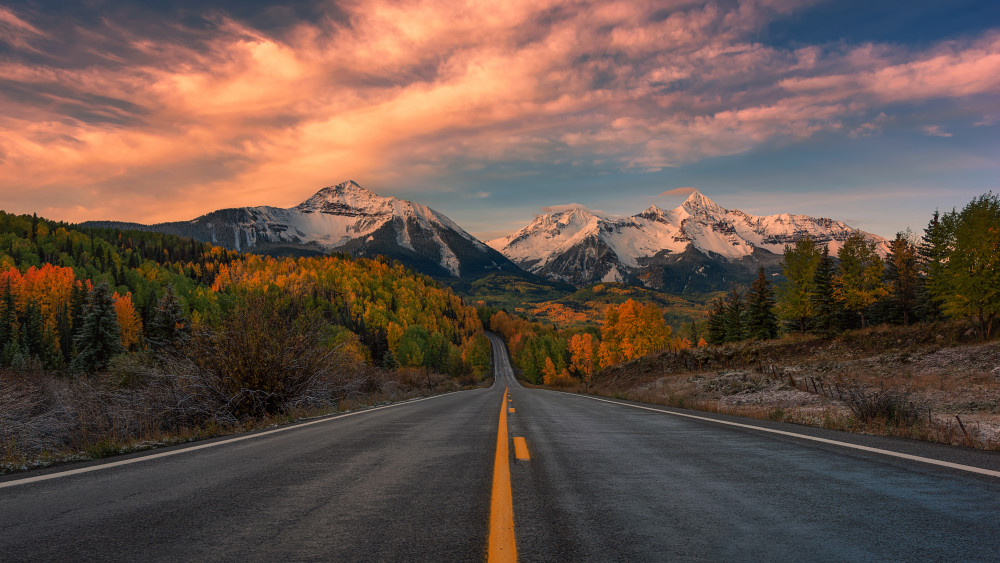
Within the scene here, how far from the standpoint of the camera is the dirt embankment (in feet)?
33.3

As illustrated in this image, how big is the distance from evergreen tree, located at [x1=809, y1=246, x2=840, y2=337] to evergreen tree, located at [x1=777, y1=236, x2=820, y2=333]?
459 millimetres

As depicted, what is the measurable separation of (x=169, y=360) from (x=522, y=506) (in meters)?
12.5

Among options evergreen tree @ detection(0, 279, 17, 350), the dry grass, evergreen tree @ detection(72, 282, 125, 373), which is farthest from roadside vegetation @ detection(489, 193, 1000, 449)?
evergreen tree @ detection(0, 279, 17, 350)

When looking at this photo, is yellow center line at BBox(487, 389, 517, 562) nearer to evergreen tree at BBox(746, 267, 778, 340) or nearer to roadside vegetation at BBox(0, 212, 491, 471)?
roadside vegetation at BBox(0, 212, 491, 471)

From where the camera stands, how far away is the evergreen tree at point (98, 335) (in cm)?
4322

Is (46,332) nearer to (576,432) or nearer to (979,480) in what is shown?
(576,432)

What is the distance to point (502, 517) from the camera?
11.4ft

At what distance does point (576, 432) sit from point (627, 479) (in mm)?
4047

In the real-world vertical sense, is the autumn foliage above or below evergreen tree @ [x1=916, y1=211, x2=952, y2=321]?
below

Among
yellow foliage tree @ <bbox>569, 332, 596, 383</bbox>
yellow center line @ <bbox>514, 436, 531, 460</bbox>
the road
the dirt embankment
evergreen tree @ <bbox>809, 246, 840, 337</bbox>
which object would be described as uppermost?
evergreen tree @ <bbox>809, 246, 840, 337</bbox>

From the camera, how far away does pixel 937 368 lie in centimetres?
2442

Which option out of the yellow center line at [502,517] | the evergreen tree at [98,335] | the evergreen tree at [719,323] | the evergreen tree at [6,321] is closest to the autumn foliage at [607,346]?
the evergreen tree at [719,323]

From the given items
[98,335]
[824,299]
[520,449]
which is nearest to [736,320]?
[824,299]

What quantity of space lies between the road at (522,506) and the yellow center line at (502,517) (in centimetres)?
5
